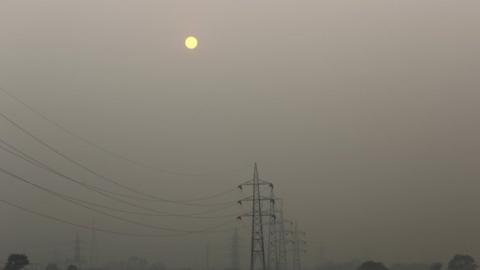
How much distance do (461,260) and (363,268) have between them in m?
30.2

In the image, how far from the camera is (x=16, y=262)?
97.8m

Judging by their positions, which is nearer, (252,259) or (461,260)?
(252,259)

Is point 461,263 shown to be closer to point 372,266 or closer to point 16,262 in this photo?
point 372,266

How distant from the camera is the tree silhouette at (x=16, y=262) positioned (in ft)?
319

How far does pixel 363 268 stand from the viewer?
127938mm

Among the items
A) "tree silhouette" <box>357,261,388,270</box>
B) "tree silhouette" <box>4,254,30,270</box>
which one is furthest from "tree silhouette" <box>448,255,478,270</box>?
"tree silhouette" <box>4,254,30,270</box>

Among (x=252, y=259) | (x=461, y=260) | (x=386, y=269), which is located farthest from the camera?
(x=461, y=260)

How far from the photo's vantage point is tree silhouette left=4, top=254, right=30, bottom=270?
319 feet

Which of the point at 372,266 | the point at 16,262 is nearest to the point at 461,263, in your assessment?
the point at 372,266

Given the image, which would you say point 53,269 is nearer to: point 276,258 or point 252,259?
point 276,258

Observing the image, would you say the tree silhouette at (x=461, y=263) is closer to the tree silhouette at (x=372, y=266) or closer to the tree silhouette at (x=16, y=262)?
the tree silhouette at (x=372, y=266)

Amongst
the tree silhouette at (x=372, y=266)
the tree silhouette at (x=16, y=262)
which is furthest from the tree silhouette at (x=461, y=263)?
the tree silhouette at (x=16, y=262)

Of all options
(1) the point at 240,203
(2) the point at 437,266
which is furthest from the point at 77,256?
(2) the point at 437,266

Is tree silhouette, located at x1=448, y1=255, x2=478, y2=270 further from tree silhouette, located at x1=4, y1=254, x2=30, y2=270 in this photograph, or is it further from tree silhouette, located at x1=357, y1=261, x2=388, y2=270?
tree silhouette, located at x1=4, y1=254, x2=30, y2=270
